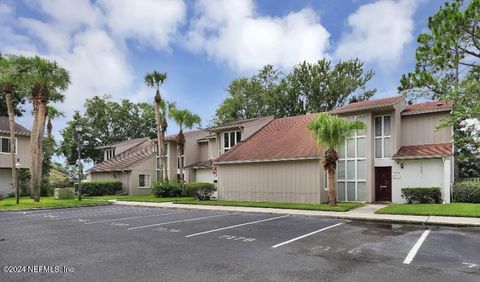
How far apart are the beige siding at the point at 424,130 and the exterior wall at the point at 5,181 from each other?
34.1 meters

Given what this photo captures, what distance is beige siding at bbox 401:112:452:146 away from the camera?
22.5 meters

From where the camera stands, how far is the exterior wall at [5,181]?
35.1 meters

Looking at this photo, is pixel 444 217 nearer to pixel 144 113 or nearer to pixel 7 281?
pixel 7 281

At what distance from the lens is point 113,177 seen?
39219mm

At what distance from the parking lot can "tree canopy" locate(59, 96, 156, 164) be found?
40419mm

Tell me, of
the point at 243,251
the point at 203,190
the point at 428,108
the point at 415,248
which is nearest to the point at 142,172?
the point at 203,190

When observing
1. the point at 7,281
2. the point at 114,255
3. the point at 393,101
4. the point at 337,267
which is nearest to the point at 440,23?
the point at 393,101

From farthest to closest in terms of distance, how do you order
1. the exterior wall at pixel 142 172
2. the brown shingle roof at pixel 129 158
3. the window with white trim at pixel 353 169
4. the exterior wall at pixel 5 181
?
the brown shingle roof at pixel 129 158 → the exterior wall at pixel 142 172 → the exterior wall at pixel 5 181 → the window with white trim at pixel 353 169

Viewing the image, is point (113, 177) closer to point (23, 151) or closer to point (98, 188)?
point (98, 188)

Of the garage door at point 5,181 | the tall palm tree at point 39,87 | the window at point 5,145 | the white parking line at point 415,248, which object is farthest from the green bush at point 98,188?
the white parking line at point 415,248

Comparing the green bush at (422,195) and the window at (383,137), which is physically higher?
the window at (383,137)

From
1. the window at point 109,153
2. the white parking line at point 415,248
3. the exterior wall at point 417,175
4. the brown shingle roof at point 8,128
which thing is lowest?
the white parking line at point 415,248

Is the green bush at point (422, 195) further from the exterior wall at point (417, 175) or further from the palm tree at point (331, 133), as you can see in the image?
the palm tree at point (331, 133)

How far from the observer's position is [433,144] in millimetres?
22594
